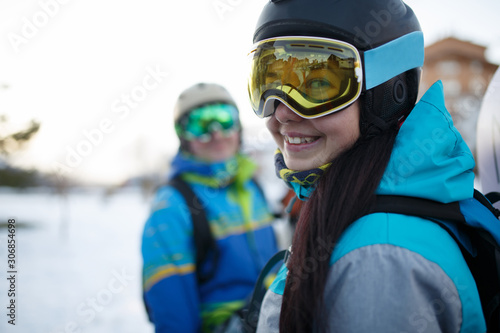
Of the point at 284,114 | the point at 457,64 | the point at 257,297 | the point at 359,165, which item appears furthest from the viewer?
the point at 457,64

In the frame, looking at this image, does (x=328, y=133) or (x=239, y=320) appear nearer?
(x=328, y=133)

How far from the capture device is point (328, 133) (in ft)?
3.90

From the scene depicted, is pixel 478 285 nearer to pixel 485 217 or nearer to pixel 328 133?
pixel 485 217

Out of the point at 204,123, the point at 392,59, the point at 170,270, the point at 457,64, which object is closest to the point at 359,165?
the point at 392,59

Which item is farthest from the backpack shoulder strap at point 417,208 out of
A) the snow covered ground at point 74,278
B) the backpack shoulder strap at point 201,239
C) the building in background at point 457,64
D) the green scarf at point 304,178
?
the building in background at point 457,64

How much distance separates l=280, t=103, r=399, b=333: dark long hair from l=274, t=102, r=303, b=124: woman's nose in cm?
27

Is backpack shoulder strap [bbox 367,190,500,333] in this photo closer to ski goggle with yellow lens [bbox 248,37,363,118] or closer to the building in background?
ski goggle with yellow lens [bbox 248,37,363,118]

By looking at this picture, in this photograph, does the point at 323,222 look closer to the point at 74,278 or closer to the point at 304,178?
the point at 304,178

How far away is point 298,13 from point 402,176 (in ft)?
2.42

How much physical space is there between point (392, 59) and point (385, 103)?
0.60 feet

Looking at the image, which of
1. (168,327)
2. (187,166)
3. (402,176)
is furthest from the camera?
(187,166)

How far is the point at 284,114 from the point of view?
4.36 ft

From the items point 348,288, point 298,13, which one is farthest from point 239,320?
point 298,13

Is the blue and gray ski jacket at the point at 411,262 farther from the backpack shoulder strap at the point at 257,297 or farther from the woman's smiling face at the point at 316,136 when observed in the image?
the backpack shoulder strap at the point at 257,297
